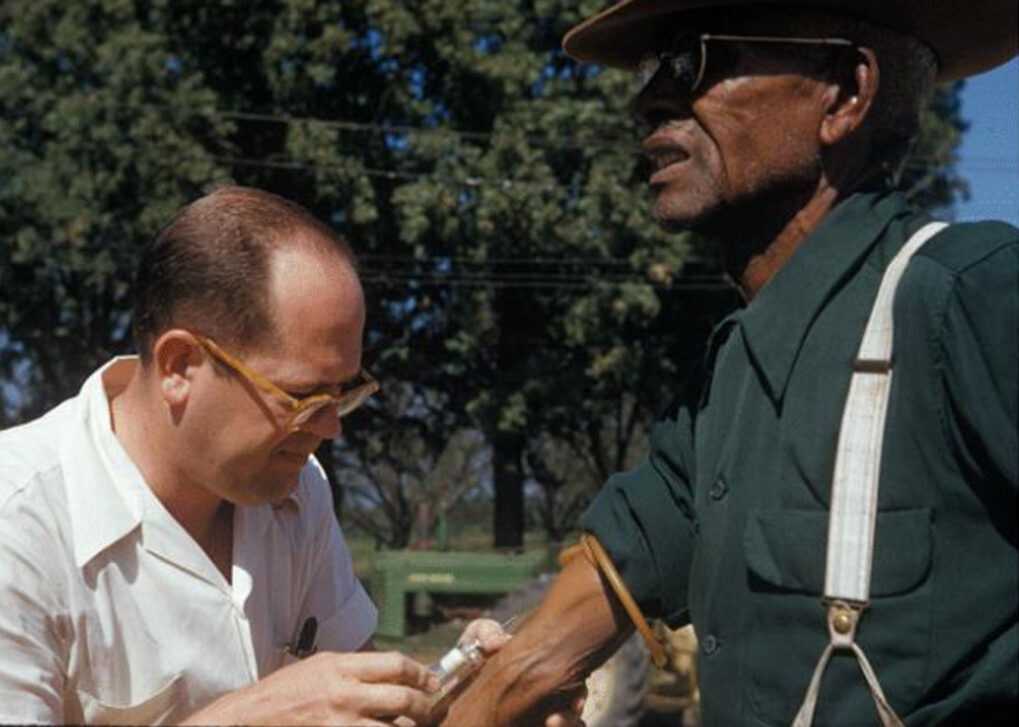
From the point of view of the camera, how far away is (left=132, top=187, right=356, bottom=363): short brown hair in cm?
289

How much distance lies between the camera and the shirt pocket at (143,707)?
2709 mm

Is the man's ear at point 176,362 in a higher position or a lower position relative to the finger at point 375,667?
higher

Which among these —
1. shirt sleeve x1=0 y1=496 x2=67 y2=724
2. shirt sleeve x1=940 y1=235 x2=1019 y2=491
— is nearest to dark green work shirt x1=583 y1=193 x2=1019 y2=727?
shirt sleeve x1=940 y1=235 x2=1019 y2=491

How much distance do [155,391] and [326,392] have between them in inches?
12.7

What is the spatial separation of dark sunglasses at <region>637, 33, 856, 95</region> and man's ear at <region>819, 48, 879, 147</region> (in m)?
0.04

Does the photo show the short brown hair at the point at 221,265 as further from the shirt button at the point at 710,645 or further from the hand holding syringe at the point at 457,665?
the shirt button at the point at 710,645

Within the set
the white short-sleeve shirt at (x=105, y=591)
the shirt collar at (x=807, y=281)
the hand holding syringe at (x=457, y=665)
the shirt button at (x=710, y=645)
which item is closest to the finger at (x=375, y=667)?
the hand holding syringe at (x=457, y=665)

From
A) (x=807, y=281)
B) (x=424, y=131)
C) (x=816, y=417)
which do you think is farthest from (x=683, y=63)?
(x=424, y=131)

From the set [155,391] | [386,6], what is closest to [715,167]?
[155,391]

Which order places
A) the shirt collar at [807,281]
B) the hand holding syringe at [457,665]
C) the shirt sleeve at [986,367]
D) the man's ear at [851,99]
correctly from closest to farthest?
1. the shirt sleeve at [986,367]
2. the shirt collar at [807,281]
3. the man's ear at [851,99]
4. the hand holding syringe at [457,665]

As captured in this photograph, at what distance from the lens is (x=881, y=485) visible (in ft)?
7.77

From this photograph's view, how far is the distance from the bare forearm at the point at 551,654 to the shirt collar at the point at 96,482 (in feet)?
2.41

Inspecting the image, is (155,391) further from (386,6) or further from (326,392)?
(386,6)

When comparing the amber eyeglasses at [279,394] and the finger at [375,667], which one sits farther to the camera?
the amber eyeglasses at [279,394]
